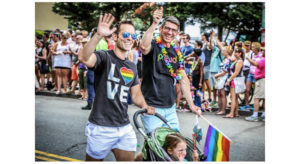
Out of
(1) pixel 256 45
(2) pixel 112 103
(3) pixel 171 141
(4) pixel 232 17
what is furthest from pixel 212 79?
(2) pixel 112 103

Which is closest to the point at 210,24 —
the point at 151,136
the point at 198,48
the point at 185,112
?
the point at 198,48

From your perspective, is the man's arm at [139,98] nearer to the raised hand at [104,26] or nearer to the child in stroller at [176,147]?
the child in stroller at [176,147]

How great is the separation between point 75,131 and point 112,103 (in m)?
2.17

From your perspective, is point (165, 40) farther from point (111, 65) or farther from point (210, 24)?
point (210, 24)

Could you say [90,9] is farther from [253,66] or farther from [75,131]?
[253,66]

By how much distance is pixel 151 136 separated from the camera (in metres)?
2.15

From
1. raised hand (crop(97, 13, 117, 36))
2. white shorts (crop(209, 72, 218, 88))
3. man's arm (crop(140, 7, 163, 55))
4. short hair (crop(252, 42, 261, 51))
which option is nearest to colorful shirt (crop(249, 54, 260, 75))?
short hair (crop(252, 42, 261, 51))

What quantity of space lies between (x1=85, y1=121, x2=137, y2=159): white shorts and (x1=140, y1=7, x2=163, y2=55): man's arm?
0.73m

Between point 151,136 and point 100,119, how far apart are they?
0.40 m

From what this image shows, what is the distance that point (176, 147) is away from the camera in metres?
2.18

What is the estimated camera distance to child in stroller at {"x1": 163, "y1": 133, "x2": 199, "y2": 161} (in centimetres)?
217

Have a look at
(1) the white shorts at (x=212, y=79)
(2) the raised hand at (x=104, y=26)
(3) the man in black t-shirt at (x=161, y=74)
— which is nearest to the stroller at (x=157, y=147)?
(3) the man in black t-shirt at (x=161, y=74)

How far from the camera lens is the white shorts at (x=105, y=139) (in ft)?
7.15

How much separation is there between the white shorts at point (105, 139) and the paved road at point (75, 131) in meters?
0.99
